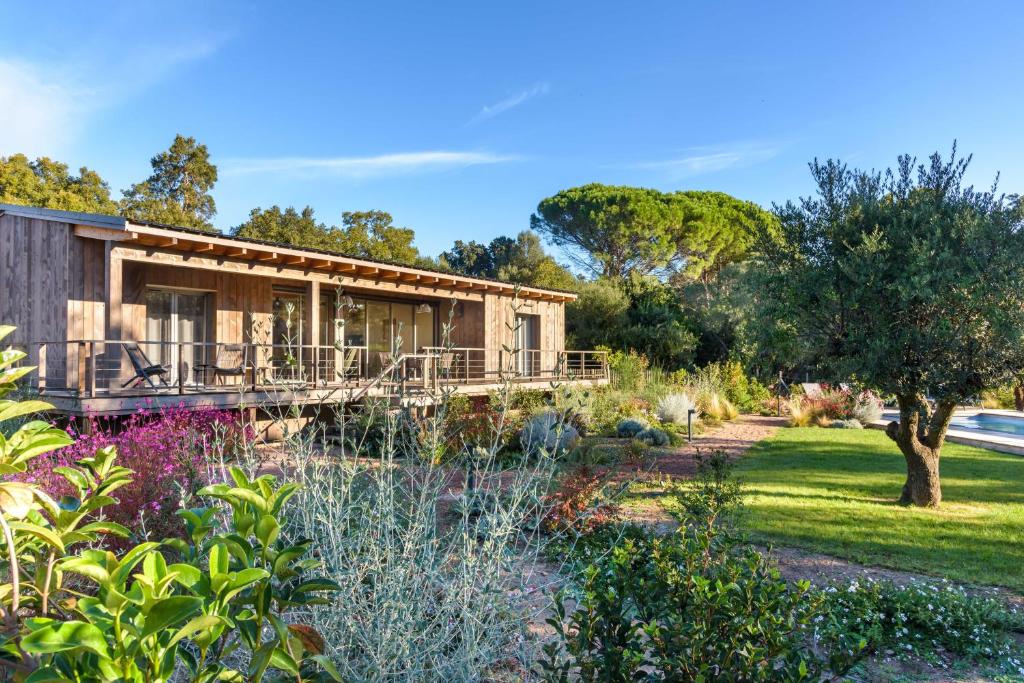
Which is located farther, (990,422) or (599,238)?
(599,238)

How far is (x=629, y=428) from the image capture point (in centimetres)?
1296

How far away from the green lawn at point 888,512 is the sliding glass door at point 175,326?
34.4 ft

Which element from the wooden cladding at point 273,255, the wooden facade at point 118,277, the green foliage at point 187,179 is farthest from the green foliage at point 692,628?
Result: the green foliage at point 187,179

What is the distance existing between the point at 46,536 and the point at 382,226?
33118 millimetres

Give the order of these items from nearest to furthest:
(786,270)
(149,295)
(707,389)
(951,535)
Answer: (951,535)
(786,270)
(149,295)
(707,389)

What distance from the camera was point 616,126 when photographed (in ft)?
62.5

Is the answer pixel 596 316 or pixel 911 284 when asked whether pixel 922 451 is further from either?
pixel 596 316

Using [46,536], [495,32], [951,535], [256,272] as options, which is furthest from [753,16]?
[46,536]

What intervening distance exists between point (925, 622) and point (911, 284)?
12.7ft

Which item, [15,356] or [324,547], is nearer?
[15,356]

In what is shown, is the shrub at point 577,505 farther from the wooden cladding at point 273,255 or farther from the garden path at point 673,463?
the wooden cladding at point 273,255

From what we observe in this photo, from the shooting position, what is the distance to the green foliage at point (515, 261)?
29.2m

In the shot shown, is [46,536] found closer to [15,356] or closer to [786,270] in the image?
[15,356]

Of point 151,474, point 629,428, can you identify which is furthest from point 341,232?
point 151,474
